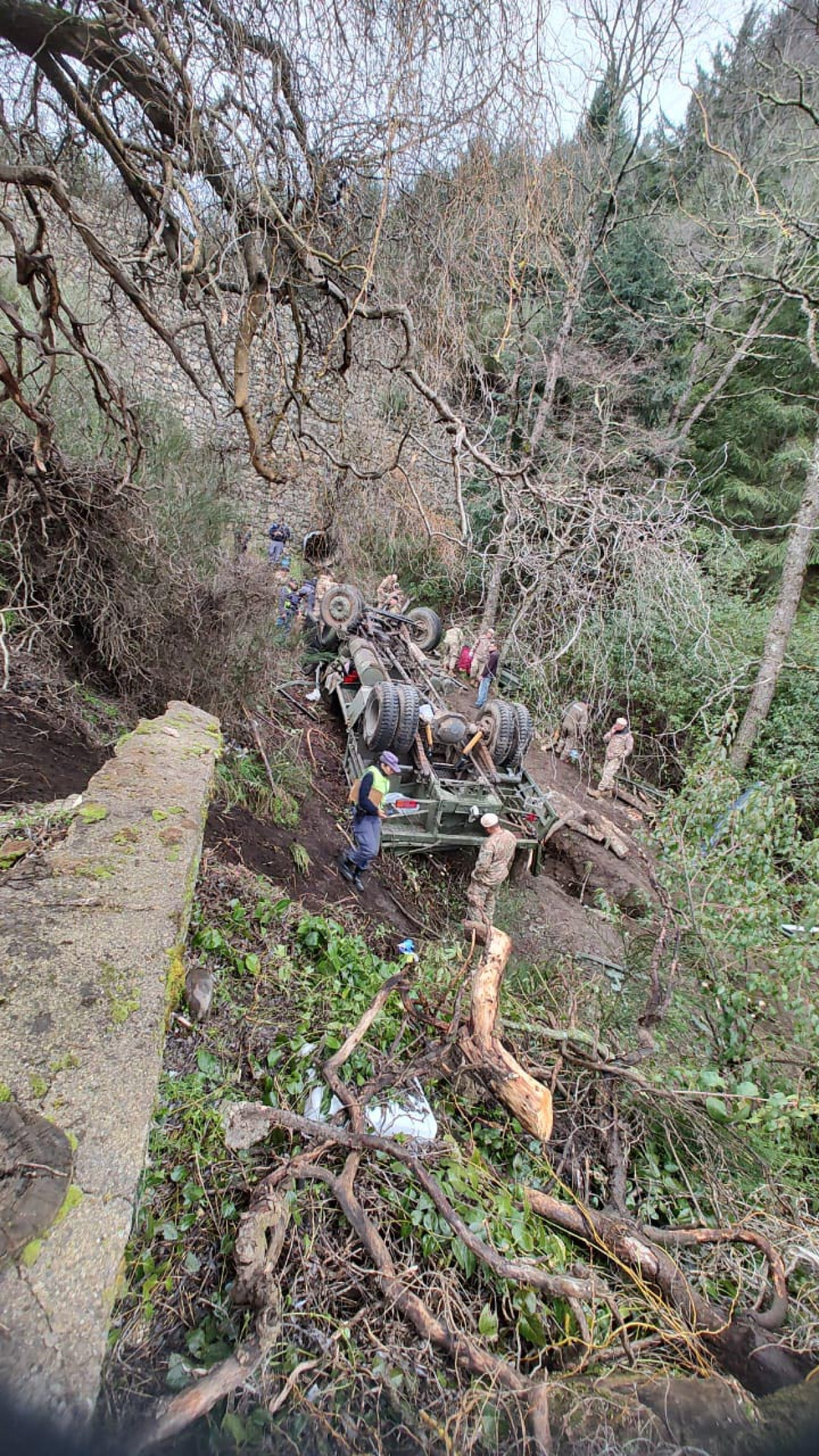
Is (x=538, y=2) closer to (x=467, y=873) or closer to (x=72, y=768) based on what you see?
(x=72, y=768)

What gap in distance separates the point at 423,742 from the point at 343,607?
9.35 feet

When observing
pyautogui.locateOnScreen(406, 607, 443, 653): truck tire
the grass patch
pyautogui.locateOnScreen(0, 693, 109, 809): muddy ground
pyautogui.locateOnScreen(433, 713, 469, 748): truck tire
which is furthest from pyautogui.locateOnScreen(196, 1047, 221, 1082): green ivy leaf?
pyautogui.locateOnScreen(406, 607, 443, 653): truck tire

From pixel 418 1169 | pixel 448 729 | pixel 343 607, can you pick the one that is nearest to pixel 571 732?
pixel 448 729

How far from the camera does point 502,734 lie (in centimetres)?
755

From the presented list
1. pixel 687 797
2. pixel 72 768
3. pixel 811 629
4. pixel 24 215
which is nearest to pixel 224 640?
pixel 72 768

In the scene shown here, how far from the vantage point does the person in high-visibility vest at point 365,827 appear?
5863 mm

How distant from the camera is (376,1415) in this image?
5.33 ft

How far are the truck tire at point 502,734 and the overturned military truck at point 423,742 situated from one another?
0.04 feet

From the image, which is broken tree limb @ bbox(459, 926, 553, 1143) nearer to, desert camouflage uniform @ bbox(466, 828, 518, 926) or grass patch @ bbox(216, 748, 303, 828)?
desert camouflage uniform @ bbox(466, 828, 518, 926)

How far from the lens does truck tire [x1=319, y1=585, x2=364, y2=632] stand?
9109 mm

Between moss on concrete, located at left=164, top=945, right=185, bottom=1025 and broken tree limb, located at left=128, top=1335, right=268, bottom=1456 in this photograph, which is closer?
broken tree limb, located at left=128, top=1335, right=268, bottom=1456

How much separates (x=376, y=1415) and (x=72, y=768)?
3.53 metres

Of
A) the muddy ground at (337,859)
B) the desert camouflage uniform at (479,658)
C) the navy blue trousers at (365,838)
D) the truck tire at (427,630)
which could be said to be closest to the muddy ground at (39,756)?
the muddy ground at (337,859)

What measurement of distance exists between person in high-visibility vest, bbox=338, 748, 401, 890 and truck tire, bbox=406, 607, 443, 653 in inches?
208
